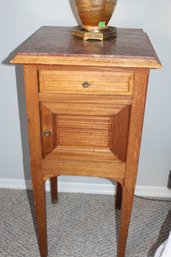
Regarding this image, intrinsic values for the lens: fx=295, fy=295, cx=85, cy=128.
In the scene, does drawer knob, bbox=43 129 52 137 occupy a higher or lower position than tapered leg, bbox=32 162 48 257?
higher

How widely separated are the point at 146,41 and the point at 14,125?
0.76 metres

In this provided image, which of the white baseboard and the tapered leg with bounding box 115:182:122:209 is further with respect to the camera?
the white baseboard

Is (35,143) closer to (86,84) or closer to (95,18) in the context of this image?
(86,84)

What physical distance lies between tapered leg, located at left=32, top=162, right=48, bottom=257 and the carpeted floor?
0.30 ft

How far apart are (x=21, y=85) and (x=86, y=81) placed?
0.58 meters

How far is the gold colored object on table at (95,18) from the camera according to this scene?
0.92 metres

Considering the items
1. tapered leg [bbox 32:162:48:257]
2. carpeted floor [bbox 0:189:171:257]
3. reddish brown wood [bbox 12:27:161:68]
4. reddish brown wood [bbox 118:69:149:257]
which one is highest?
reddish brown wood [bbox 12:27:161:68]

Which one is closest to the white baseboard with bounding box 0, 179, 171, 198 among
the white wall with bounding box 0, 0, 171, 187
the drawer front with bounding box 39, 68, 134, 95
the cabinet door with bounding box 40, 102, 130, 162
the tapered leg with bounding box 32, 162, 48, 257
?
the white wall with bounding box 0, 0, 171, 187

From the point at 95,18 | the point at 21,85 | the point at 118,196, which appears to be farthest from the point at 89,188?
the point at 95,18

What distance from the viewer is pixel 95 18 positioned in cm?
94

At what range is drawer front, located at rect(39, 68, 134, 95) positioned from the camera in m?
0.82

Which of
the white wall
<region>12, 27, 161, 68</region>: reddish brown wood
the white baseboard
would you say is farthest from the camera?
the white baseboard

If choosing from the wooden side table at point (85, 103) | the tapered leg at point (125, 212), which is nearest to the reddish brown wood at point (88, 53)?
the wooden side table at point (85, 103)

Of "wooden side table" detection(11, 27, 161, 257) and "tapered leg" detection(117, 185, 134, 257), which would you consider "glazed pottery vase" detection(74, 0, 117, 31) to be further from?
"tapered leg" detection(117, 185, 134, 257)
